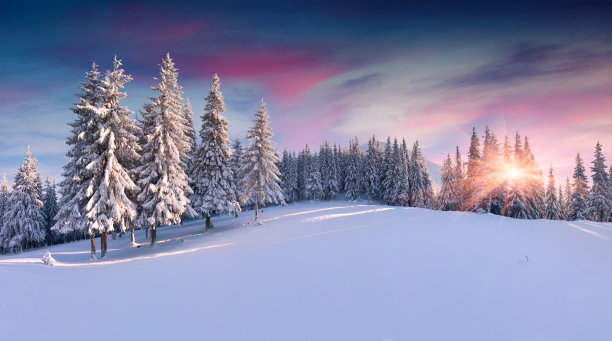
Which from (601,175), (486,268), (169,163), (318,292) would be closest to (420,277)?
(486,268)

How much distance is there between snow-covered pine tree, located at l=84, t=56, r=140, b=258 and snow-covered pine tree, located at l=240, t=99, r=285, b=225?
10.7 meters

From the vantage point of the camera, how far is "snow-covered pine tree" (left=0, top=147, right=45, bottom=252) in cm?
4291

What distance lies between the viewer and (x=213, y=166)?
93.9 ft

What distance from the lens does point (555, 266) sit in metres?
9.34

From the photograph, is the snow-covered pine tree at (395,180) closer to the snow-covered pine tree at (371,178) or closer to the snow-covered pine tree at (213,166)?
the snow-covered pine tree at (371,178)

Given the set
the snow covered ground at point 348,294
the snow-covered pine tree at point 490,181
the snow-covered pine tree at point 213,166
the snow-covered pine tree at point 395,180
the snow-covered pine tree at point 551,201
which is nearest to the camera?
the snow covered ground at point 348,294

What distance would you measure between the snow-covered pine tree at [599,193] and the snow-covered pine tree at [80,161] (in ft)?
202

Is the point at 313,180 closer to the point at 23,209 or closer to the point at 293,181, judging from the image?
the point at 293,181

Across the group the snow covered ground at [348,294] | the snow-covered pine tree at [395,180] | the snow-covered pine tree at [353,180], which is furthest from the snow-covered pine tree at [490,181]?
the snow-covered pine tree at [353,180]

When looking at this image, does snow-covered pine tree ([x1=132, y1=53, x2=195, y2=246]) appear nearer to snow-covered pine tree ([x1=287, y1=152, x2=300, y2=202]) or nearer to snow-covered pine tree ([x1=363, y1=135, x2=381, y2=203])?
snow-covered pine tree ([x1=363, y1=135, x2=381, y2=203])

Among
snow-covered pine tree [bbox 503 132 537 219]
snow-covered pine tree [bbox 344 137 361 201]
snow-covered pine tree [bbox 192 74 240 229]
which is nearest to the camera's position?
snow-covered pine tree [bbox 192 74 240 229]

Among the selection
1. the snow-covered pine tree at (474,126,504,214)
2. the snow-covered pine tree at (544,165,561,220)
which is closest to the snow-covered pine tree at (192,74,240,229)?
the snow-covered pine tree at (474,126,504,214)

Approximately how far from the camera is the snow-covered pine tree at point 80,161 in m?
20.8

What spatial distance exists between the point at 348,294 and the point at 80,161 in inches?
920
